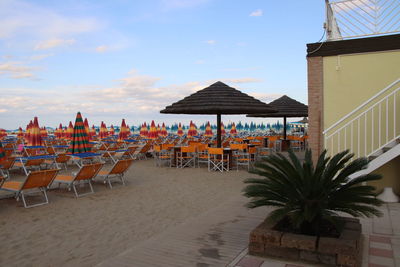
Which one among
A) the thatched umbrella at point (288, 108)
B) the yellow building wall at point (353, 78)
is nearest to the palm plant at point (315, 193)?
the yellow building wall at point (353, 78)

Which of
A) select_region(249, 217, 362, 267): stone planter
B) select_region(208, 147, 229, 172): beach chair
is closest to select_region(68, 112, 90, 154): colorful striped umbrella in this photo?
select_region(208, 147, 229, 172): beach chair

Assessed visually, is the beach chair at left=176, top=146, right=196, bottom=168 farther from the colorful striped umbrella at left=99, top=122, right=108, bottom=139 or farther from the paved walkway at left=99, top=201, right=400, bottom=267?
the colorful striped umbrella at left=99, top=122, right=108, bottom=139

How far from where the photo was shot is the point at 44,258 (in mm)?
4051

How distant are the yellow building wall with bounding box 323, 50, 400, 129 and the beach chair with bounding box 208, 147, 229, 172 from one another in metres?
4.38

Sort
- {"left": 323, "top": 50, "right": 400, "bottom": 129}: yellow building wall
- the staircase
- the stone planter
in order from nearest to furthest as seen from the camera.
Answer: the stone planter, the staircase, {"left": 323, "top": 50, "right": 400, "bottom": 129}: yellow building wall

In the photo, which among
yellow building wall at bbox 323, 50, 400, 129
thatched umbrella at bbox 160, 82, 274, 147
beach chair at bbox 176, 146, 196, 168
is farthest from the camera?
beach chair at bbox 176, 146, 196, 168

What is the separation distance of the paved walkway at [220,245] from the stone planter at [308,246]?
98 millimetres

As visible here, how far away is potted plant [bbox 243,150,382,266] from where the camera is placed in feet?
11.4

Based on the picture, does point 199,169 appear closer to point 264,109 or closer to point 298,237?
point 264,109

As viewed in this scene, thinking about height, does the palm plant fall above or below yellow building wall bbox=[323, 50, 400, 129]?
below

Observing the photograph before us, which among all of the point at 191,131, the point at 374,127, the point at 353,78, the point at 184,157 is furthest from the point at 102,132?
the point at 374,127

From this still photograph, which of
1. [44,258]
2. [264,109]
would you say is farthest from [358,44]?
[44,258]

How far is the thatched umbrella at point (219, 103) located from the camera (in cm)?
1112

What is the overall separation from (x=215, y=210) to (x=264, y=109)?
626cm
